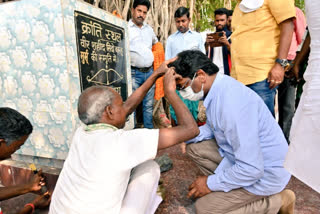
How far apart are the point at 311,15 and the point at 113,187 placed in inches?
48.7

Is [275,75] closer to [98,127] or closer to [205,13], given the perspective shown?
[98,127]


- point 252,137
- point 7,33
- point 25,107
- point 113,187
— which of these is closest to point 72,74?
point 25,107

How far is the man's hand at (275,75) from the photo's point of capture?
195 cm

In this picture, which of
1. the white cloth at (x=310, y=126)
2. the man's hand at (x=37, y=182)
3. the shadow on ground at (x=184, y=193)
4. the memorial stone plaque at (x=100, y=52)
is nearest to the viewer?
the white cloth at (x=310, y=126)

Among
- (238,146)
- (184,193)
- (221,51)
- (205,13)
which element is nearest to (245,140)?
(238,146)

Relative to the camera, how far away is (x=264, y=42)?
205 cm

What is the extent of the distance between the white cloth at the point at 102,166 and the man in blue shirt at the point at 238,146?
509 millimetres

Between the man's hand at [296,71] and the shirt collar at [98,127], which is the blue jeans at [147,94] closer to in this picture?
the man's hand at [296,71]

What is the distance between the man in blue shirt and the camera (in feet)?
4.48

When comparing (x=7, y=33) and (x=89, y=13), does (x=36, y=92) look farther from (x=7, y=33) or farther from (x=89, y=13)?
(x=89, y=13)

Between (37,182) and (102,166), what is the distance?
1204 millimetres

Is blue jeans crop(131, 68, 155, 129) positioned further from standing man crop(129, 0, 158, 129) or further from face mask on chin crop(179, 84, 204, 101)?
face mask on chin crop(179, 84, 204, 101)

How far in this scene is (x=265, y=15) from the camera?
6.55 ft

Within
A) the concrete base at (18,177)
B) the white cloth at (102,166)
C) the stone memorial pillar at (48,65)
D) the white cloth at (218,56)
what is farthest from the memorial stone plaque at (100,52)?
the white cloth at (218,56)
